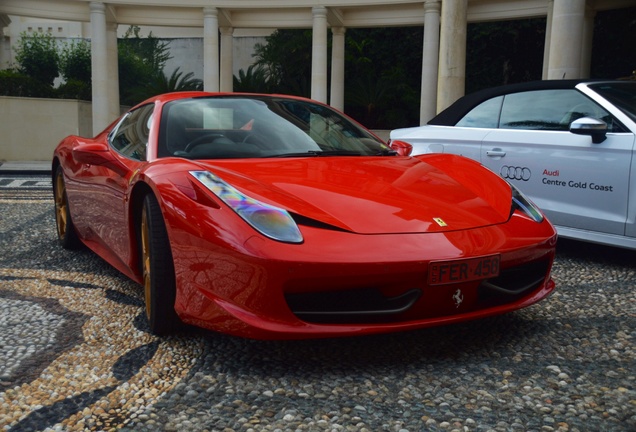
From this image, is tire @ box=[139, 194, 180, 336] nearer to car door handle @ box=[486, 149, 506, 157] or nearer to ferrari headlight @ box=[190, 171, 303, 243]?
ferrari headlight @ box=[190, 171, 303, 243]

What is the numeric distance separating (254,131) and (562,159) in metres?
2.62

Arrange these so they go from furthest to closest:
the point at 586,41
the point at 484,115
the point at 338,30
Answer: the point at 338,30 → the point at 586,41 → the point at 484,115

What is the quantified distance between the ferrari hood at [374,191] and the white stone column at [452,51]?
13.9 meters

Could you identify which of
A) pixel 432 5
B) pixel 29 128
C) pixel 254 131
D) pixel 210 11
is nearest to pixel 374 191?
pixel 254 131

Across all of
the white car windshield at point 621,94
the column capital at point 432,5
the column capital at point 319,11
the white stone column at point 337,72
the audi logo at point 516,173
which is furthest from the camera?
the white stone column at point 337,72

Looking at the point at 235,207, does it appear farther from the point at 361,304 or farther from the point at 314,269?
the point at 361,304

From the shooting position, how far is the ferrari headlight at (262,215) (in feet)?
9.08

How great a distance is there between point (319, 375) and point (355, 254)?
0.53m

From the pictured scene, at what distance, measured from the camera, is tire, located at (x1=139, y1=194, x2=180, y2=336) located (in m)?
3.16

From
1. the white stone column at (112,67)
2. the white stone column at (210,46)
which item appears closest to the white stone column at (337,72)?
the white stone column at (210,46)

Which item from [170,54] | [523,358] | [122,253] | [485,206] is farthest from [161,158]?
[170,54]

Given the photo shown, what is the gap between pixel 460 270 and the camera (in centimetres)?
285

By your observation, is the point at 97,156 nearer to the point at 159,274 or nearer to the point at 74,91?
the point at 159,274

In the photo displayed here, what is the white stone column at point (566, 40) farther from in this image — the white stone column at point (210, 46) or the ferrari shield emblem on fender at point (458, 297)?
the white stone column at point (210, 46)
